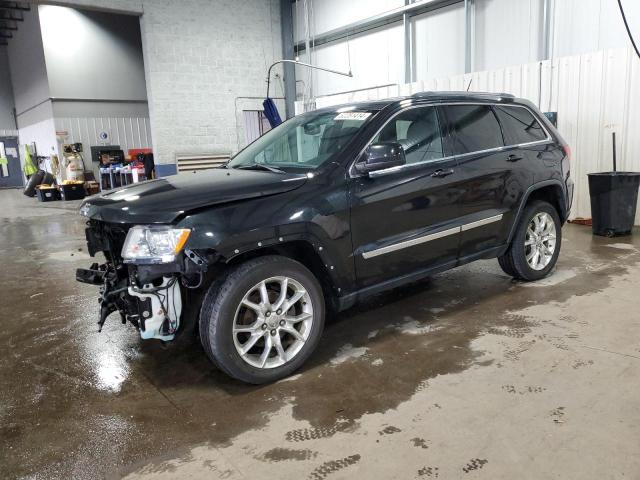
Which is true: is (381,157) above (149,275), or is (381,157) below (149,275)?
above

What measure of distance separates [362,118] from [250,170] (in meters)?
0.82

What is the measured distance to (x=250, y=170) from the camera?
3.26 meters

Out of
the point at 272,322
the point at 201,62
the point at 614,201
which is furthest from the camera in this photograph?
the point at 201,62

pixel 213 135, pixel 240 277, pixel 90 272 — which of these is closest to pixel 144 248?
pixel 240 277

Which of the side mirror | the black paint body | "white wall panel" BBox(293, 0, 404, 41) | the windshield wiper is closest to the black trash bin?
the black paint body

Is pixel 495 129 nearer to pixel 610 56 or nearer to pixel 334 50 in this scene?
pixel 610 56

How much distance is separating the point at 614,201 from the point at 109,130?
14978 mm

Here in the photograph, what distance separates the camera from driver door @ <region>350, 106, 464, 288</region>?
120 inches

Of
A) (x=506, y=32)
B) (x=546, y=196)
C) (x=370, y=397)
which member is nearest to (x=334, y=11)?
(x=506, y=32)

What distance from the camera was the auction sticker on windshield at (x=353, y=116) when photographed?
10.9 ft

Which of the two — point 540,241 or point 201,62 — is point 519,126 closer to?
point 540,241

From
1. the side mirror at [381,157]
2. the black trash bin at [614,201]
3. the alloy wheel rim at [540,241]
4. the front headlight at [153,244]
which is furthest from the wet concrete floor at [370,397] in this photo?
the black trash bin at [614,201]

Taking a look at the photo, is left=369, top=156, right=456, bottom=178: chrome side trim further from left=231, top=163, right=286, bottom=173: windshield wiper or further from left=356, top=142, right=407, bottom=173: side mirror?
left=231, top=163, right=286, bottom=173: windshield wiper

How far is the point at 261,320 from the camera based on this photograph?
2.72 m
